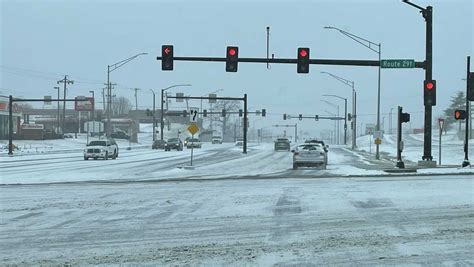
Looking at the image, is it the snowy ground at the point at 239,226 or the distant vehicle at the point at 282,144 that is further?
the distant vehicle at the point at 282,144

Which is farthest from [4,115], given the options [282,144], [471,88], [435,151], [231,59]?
[471,88]

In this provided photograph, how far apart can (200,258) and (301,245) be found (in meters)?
1.70

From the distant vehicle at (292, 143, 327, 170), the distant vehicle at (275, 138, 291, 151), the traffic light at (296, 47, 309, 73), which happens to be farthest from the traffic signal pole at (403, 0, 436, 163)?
the distant vehicle at (275, 138, 291, 151)

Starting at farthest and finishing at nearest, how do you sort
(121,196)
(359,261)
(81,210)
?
(121,196), (81,210), (359,261)

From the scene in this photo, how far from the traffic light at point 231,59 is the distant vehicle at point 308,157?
6.39 metres

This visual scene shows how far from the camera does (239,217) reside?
11906 millimetres

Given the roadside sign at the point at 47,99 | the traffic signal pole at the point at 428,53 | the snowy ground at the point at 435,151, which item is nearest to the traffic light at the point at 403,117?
the traffic signal pole at the point at 428,53

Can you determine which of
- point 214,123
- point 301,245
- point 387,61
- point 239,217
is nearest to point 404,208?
point 239,217

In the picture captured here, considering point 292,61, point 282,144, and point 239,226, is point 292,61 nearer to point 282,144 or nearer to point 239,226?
point 239,226

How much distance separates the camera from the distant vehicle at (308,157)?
107 ft

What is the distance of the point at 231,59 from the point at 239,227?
771 inches

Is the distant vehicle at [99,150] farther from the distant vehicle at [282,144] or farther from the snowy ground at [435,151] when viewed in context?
the distant vehicle at [282,144]

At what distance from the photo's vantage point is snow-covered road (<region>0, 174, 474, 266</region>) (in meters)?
8.15

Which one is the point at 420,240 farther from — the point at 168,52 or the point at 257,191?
the point at 168,52
